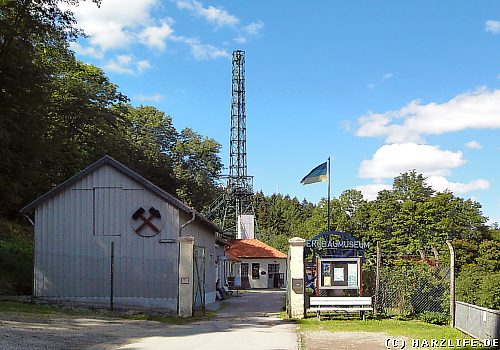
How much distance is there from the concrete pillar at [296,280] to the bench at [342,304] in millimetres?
587

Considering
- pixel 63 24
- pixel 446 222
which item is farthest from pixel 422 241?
pixel 63 24

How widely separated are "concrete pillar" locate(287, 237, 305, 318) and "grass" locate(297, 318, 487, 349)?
0.55m

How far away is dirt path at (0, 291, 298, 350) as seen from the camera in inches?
516

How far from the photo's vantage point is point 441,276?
811 inches

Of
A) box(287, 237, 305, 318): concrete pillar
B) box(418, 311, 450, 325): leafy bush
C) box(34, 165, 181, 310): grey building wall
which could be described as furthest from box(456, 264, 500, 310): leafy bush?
box(34, 165, 181, 310): grey building wall

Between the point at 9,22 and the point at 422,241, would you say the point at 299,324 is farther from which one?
the point at 422,241

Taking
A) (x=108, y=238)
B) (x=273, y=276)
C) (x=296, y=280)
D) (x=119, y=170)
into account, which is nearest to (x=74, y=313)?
(x=108, y=238)

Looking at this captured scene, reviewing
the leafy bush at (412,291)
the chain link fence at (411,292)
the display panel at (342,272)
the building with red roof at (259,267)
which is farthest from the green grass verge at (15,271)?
the building with red roof at (259,267)

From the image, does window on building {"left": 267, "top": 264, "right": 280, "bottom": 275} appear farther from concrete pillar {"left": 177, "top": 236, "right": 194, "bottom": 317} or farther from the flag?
concrete pillar {"left": 177, "top": 236, "right": 194, "bottom": 317}

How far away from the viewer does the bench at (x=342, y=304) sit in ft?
64.8

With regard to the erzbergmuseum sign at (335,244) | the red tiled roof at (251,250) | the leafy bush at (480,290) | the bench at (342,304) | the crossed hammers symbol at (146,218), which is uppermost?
the crossed hammers symbol at (146,218)

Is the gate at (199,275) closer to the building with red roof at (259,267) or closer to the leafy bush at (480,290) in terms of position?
the leafy bush at (480,290)

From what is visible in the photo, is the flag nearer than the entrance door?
Yes

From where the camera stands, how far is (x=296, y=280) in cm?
2045
